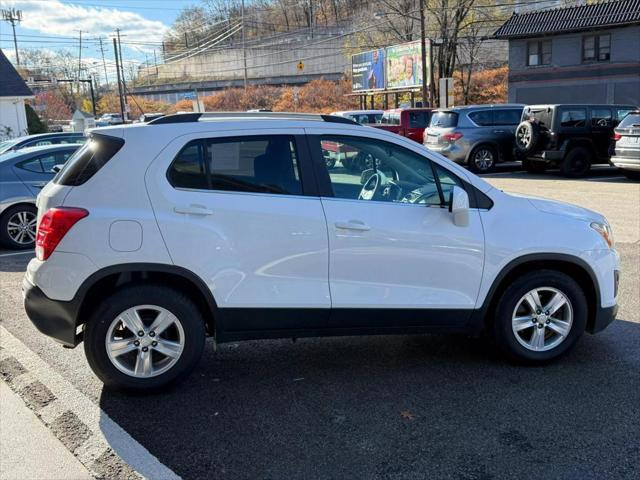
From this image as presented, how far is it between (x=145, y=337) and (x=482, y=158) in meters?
15.3

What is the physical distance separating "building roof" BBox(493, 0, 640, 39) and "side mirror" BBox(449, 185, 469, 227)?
31497 mm

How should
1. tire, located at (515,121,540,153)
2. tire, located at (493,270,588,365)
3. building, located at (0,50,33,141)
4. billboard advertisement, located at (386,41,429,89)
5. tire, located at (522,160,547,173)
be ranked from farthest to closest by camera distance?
1. billboard advertisement, located at (386,41,429,89)
2. building, located at (0,50,33,141)
3. tire, located at (522,160,547,173)
4. tire, located at (515,121,540,153)
5. tire, located at (493,270,588,365)

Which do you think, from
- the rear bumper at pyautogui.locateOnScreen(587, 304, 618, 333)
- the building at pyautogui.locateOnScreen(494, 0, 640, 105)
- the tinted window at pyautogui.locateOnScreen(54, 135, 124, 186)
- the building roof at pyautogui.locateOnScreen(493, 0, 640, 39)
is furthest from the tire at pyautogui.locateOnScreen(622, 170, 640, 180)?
the building roof at pyautogui.locateOnScreen(493, 0, 640, 39)

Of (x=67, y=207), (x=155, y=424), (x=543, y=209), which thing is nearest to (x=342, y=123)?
(x=543, y=209)

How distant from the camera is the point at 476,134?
17.5 metres

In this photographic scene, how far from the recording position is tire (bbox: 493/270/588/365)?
4.34 m

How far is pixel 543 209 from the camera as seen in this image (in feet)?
14.6

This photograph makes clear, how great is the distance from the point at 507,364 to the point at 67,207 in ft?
10.6

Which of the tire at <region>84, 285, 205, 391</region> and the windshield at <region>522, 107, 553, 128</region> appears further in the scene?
the windshield at <region>522, 107, 553, 128</region>

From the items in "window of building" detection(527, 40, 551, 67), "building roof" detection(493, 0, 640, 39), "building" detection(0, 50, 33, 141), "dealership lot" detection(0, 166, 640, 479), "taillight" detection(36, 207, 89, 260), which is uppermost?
"building roof" detection(493, 0, 640, 39)

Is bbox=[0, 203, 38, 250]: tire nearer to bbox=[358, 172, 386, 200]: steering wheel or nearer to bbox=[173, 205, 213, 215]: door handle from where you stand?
bbox=[173, 205, 213, 215]: door handle

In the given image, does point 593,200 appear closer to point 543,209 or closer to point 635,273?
point 635,273

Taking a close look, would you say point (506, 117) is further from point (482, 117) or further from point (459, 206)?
point (459, 206)

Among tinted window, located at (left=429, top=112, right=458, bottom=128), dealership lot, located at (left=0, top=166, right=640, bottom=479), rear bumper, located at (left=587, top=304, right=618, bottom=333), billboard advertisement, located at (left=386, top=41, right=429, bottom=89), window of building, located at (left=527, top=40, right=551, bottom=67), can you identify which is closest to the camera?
dealership lot, located at (left=0, top=166, right=640, bottom=479)
